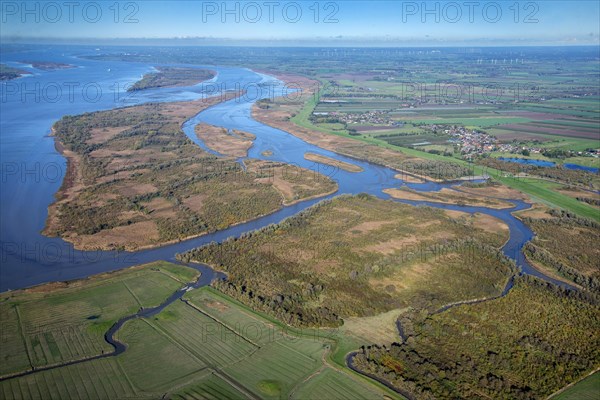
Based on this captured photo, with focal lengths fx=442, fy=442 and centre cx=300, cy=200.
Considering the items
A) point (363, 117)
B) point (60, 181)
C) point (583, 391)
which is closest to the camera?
point (583, 391)

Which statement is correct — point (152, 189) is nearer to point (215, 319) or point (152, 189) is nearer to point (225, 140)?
point (225, 140)

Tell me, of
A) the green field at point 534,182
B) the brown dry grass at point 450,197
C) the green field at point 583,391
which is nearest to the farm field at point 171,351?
the green field at point 583,391

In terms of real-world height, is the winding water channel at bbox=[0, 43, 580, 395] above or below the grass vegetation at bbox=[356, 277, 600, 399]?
above

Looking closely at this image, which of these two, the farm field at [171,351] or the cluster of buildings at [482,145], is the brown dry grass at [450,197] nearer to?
the cluster of buildings at [482,145]

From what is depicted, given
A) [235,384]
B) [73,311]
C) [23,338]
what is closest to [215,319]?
[235,384]

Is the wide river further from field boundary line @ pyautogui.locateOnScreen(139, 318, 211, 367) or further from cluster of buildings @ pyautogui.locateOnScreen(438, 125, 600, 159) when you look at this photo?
cluster of buildings @ pyautogui.locateOnScreen(438, 125, 600, 159)

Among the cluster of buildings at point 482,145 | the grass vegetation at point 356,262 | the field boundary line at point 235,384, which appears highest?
the cluster of buildings at point 482,145

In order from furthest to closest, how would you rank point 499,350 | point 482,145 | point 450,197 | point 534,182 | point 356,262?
point 482,145 < point 534,182 < point 450,197 < point 356,262 < point 499,350

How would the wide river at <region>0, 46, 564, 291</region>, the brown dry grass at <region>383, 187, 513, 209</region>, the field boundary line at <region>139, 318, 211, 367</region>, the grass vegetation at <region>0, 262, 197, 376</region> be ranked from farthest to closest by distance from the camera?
the brown dry grass at <region>383, 187, 513, 209</region> < the wide river at <region>0, 46, 564, 291</region> < the field boundary line at <region>139, 318, 211, 367</region> < the grass vegetation at <region>0, 262, 197, 376</region>

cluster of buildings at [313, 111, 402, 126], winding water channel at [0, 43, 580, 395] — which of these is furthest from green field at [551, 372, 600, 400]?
cluster of buildings at [313, 111, 402, 126]
